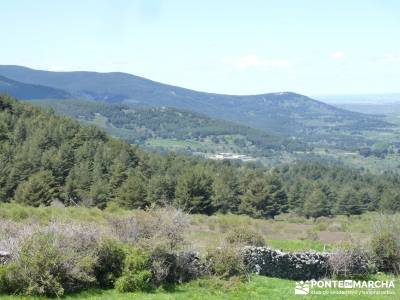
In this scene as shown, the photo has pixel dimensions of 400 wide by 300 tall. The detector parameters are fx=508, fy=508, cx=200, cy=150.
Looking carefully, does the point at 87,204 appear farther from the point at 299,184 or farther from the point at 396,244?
the point at 299,184

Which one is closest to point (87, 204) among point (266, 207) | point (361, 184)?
point (266, 207)

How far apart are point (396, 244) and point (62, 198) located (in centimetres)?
5248

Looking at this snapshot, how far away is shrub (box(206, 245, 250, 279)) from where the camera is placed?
1994cm

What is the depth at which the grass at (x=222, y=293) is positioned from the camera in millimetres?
17094

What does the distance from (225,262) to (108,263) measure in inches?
180

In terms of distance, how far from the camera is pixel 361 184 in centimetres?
11969

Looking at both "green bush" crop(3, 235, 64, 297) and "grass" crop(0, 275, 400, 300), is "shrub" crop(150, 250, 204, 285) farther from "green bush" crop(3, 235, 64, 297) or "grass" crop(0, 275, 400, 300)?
"green bush" crop(3, 235, 64, 297)

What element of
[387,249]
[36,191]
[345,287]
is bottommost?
[36,191]

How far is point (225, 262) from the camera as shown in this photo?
1991cm

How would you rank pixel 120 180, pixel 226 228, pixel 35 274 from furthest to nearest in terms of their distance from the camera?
pixel 120 180 → pixel 226 228 → pixel 35 274

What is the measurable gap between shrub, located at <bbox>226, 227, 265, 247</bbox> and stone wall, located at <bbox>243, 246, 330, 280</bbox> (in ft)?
7.69

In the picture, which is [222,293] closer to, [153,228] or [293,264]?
[153,228]

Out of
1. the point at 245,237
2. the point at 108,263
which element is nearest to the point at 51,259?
A: the point at 108,263

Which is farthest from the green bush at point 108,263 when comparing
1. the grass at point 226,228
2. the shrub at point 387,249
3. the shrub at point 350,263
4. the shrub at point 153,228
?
the shrub at point 387,249
